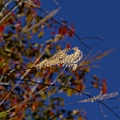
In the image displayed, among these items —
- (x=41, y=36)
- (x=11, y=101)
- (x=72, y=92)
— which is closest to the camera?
(x=11, y=101)

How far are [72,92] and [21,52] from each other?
695 millimetres

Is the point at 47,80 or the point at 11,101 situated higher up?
the point at 47,80

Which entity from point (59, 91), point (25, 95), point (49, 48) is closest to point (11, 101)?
point (25, 95)

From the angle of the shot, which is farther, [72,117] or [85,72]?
[85,72]

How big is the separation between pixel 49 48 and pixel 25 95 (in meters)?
0.65

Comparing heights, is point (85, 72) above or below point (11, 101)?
above

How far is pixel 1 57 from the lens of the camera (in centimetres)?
464

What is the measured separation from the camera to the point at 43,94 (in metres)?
4.82

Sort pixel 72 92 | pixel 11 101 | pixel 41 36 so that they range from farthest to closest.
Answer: pixel 41 36
pixel 72 92
pixel 11 101

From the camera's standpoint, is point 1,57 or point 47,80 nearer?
point 1,57

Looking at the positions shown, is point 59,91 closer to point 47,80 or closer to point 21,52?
point 47,80

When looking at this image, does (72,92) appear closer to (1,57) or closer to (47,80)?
(47,80)

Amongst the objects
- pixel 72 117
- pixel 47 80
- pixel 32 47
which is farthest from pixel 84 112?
pixel 32 47

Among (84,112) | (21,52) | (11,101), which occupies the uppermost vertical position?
(21,52)
